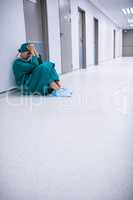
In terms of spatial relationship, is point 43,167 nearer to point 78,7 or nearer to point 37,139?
point 37,139

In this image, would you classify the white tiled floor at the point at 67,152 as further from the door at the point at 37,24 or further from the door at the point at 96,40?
the door at the point at 96,40

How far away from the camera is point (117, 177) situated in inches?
51.9

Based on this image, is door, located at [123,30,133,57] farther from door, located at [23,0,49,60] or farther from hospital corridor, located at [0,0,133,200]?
door, located at [23,0,49,60]

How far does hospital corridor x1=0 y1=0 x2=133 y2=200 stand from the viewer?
1.26 metres

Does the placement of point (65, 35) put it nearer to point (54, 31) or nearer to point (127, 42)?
point (54, 31)

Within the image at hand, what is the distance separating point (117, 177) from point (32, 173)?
569 mm

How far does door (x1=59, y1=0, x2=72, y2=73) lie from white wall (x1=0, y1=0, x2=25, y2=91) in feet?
7.78

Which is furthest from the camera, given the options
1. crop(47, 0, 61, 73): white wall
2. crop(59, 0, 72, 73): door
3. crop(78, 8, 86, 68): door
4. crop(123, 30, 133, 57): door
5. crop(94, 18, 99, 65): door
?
crop(123, 30, 133, 57): door

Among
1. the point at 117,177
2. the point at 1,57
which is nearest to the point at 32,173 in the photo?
the point at 117,177

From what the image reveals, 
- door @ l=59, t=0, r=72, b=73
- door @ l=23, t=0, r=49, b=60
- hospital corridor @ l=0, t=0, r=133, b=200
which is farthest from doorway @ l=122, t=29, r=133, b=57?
door @ l=23, t=0, r=49, b=60

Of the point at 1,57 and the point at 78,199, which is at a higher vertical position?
the point at 1,57

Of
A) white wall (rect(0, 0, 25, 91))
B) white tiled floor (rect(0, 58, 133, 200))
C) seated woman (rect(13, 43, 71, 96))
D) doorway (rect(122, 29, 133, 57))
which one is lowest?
white tiled floor (rect(0, 58, 133, 200))

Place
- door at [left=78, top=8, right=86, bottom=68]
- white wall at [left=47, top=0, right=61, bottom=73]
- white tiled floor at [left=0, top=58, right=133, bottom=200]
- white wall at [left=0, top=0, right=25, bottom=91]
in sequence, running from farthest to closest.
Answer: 1. door at [left=78, top=8, right=86, bottom=68]
2. white wall at [left=47, top=0, right=61, bottom=73]
3. white wall at [left=0, top=0, right=25, bottom=91]
4. white tiled floor at [left=0, top=58, right=133, bottom=200]

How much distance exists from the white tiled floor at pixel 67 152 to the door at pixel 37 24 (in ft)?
8.92
